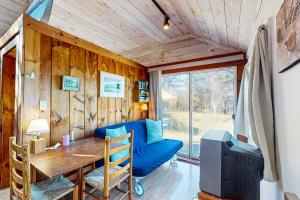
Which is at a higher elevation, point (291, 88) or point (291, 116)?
point (291, 88)

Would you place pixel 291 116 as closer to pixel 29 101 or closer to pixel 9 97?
pixel 29 101

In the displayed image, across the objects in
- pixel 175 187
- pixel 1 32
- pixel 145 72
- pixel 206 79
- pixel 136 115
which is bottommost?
pixel 175 187

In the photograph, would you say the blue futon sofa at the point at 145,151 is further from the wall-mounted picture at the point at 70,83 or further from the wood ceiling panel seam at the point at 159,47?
the wood ceiling panel seam at the point at 159,47

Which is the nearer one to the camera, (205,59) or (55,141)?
(55,141)

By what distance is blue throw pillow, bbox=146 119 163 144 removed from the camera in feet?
11.3

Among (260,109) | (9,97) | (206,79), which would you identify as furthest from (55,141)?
(206,79)

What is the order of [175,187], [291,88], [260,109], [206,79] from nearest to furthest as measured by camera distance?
[291,88], [260,109], [175,187], [206,79]

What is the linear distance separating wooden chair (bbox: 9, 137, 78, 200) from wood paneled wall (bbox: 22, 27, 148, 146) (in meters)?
0.50

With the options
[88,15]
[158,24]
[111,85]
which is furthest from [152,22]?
[111,85]

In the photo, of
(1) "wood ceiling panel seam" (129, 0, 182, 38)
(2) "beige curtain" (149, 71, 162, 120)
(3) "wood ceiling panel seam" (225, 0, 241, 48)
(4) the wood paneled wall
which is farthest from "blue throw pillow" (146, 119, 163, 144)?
(3) "wood ceiling panel seam" (225, 0, 241, 48)

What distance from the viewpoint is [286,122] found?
88 centimetres

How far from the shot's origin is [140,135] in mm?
3344

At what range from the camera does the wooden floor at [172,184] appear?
7.64 ft

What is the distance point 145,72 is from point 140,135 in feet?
5.74
